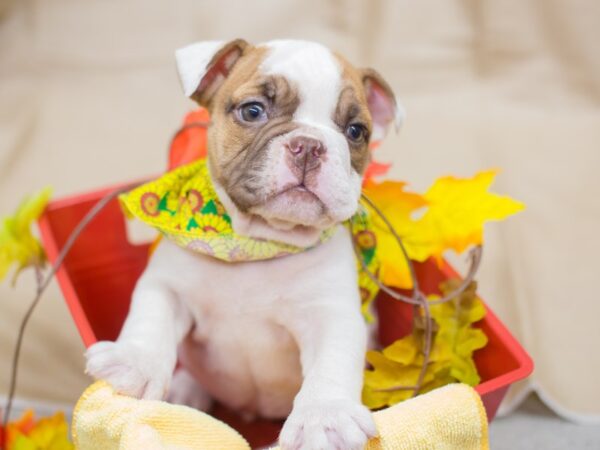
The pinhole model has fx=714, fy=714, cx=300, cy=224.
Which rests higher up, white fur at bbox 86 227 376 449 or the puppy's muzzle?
the puppy's muzzle

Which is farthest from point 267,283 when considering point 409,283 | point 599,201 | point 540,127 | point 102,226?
point 540,127

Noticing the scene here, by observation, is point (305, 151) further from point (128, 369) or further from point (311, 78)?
point (128, 369)

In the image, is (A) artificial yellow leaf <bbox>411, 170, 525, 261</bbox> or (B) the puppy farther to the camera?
(A) artificial yellow leaf <bbox>411, 170, 525, 261</bbox>

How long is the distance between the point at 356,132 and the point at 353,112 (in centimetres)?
5

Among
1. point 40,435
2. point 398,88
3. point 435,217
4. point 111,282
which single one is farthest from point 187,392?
point 398,88

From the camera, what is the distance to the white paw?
1605mm

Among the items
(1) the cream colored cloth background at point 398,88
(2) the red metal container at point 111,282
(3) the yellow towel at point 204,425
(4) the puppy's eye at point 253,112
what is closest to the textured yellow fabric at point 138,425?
(3) the yellow towel at point 204,425

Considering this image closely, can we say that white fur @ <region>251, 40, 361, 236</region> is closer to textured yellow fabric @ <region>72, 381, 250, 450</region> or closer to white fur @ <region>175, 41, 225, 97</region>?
white fur @ <region>175, 41, 225, 97</region>

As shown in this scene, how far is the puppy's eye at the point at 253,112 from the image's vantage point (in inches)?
51.3

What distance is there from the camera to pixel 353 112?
4.38 ft

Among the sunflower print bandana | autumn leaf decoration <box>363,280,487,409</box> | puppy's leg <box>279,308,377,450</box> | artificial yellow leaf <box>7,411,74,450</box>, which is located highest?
the sunflower print bandana

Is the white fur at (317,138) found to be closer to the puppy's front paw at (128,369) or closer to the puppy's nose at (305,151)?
the puppy's nose at (305,151)

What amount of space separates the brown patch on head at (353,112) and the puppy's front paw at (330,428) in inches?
18.9

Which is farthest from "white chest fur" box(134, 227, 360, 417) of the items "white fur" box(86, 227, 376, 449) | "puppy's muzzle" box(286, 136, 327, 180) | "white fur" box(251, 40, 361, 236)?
"puppy's muzzle" box(286, 136, 327, 180)
